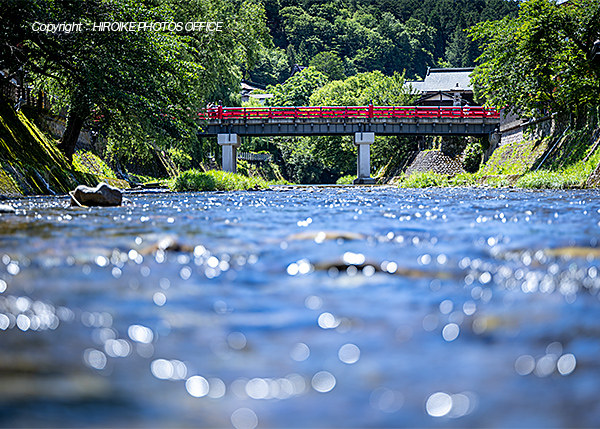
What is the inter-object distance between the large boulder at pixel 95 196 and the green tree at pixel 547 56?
20.3 m

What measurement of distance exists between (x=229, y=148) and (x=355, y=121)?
35.0ft

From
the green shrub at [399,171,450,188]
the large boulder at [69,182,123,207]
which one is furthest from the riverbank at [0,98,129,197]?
the green shrub at [399,171,450,188]

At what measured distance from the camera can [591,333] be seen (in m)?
2.09

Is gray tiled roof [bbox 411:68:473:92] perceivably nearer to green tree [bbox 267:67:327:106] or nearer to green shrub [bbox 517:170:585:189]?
green tree [bbox 267:67:327:106]

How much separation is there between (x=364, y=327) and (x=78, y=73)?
16.5 meters

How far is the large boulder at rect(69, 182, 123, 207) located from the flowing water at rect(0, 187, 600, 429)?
5.81 meters

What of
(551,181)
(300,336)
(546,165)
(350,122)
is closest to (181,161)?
(350,122)

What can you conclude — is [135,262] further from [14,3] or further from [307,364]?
[14,3]

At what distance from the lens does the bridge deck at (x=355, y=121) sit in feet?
150

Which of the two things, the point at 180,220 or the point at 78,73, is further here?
the point at 78,73

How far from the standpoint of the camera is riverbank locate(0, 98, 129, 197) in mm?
14359

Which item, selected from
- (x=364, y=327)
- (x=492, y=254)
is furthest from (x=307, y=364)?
(x=492, y=254)

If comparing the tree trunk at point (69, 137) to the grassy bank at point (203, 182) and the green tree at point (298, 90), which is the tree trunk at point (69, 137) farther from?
the green tree at point (298, 90)

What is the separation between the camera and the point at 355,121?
46.7 metres
